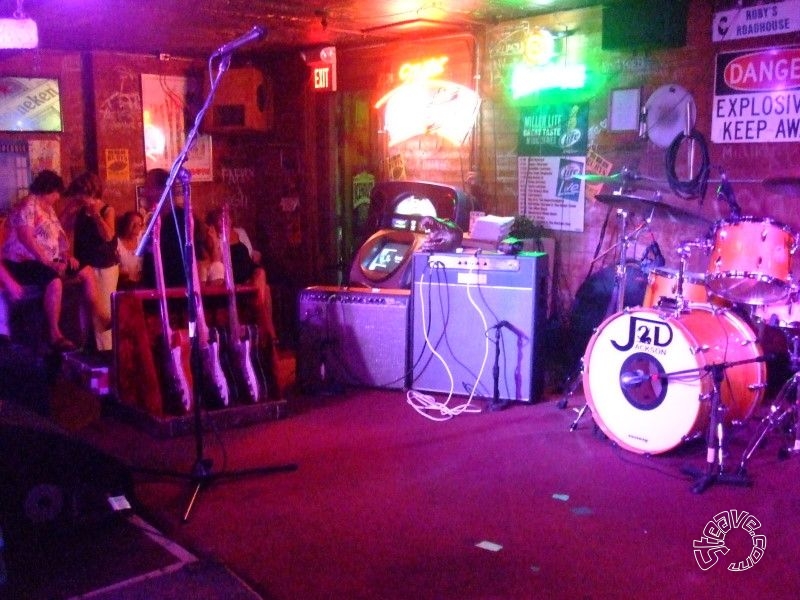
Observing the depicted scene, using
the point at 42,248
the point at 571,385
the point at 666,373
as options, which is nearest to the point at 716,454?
the point at 666,373

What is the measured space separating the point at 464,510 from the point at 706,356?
1.55 m

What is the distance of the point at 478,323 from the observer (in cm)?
590

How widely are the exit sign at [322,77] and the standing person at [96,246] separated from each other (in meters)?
2.17

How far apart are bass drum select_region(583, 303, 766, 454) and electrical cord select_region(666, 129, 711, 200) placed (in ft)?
4.93

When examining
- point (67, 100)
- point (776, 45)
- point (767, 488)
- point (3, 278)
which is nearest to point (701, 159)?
point (776, 45)

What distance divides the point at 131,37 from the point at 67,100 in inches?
43.6

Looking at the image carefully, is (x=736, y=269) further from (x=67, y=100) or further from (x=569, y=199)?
(x=67, y=100)

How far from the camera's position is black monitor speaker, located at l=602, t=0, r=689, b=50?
5.99m

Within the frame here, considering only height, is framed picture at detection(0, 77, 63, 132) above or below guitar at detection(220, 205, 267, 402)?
above

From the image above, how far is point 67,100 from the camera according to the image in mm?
8336

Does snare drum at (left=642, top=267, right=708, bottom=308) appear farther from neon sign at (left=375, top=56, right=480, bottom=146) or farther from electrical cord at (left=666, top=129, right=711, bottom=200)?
neon sign at (left=375, top=56, right=480, bottom=146)

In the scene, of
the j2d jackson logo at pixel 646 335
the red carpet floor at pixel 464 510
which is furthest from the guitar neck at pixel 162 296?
the j2d jackson logo at pixel 646 335

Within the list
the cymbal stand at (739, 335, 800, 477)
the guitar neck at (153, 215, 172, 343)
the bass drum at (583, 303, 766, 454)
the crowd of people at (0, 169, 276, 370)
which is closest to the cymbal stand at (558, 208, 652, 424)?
the bass drum at (583, 303, 766, 454)

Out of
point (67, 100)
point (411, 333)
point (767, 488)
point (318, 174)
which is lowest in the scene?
point (767, 488)
